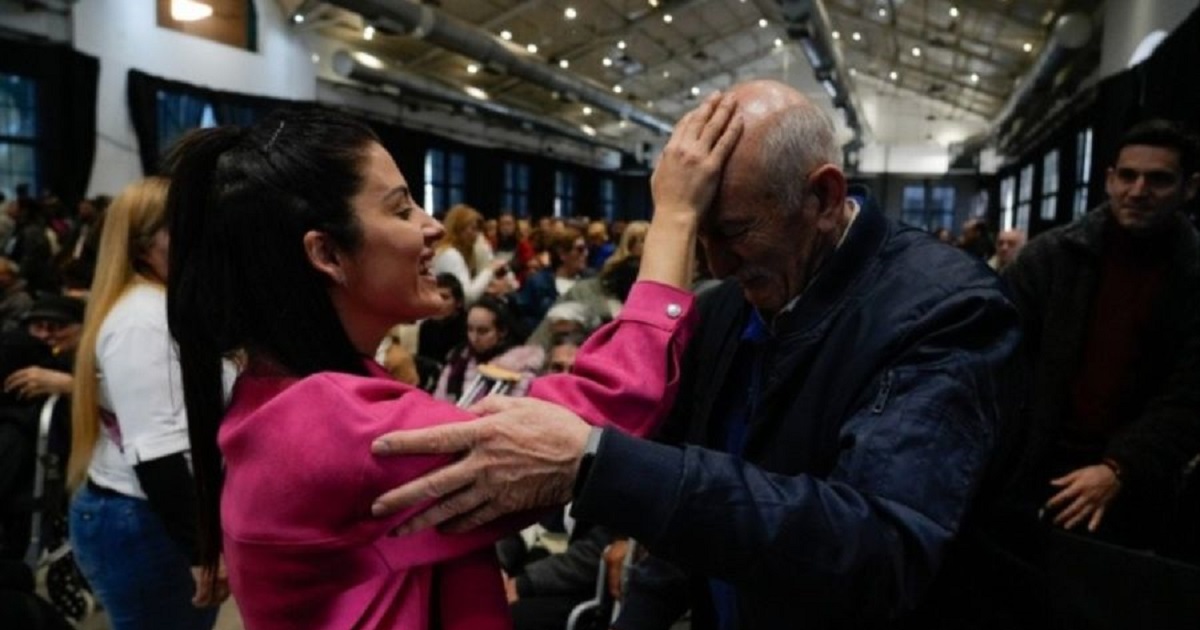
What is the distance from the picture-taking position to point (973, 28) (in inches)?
485

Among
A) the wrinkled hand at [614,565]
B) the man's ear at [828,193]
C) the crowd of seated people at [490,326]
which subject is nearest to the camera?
the man's ear at [828,193]

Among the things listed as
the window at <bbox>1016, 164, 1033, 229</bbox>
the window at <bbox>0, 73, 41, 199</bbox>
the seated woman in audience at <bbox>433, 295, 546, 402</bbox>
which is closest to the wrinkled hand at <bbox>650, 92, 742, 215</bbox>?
the seated woman in audience at <bbox>433, 295, 546, 402</bbox>

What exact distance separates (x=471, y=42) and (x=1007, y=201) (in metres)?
12.4

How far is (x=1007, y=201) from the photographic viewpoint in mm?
18234

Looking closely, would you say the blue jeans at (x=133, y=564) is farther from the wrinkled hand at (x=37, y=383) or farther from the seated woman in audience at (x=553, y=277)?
the seated woman in audience at (x=553, y=277)

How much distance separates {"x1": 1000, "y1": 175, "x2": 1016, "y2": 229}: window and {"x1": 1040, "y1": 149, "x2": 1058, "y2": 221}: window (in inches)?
173

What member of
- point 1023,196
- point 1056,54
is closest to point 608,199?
point 1023,196

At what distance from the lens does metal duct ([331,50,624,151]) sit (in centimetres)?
1177

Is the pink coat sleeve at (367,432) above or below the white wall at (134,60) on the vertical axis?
below

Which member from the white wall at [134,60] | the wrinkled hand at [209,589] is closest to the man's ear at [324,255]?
the wrinkled hand at [209,589]

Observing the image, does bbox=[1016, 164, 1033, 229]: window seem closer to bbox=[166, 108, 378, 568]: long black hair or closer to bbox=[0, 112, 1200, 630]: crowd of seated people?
bbox=[0, 112, 1200, 630]: crowd of seated people

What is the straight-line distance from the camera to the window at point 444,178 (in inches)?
631

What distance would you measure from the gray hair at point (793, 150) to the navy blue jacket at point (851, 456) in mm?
90

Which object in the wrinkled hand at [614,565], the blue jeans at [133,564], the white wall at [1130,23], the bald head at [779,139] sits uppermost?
the white wall at [1130,23]
